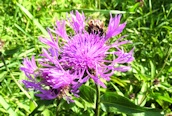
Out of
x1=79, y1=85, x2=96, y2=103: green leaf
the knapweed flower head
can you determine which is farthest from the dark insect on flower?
x1=79, y1=85, x2=96, y2=103: green leaf

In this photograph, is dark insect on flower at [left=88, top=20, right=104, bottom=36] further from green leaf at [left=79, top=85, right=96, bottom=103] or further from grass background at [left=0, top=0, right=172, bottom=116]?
grass background at [left=0, top=0, right=172, bottom=116]

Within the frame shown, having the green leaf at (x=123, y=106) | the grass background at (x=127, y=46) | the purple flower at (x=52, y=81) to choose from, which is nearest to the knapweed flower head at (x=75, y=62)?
the purple flower at (x=52, y=81)

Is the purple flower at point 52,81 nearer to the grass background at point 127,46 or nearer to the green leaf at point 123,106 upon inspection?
the green leaf at point 123,106

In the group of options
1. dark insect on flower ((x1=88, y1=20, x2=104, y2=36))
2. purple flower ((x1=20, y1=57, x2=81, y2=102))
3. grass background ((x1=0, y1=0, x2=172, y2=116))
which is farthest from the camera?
grass background ((x1=0, y1=0, x2=172, y2=116))

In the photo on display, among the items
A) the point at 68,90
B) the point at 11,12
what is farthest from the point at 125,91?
the point at 11,12

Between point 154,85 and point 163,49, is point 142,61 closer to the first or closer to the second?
point 163,49
